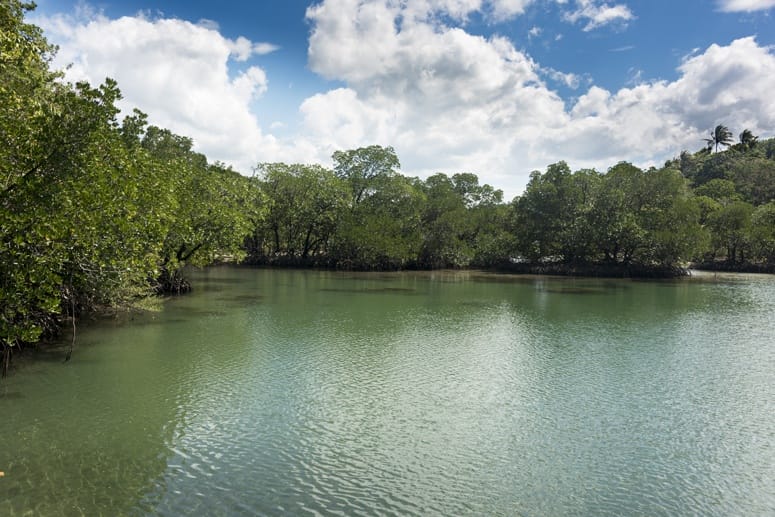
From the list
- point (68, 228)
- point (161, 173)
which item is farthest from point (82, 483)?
point (161, 173)

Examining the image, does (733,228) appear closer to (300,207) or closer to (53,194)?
(300,207)

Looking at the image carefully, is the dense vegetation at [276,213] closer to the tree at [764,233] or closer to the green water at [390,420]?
the tree at [764,233]

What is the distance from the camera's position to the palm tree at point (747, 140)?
324 feet

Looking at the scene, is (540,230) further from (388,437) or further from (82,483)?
(82,483)

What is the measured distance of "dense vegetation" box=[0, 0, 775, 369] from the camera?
11641mm

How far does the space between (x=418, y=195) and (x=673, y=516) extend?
57.2 meters

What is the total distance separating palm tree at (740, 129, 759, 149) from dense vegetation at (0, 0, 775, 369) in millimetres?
6578

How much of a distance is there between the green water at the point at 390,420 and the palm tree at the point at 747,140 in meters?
95.1

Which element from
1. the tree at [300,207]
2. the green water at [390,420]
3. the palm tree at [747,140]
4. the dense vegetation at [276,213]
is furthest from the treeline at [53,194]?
the palm tree at [747,140]

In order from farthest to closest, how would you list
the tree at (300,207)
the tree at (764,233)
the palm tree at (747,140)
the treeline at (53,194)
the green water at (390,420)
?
the palm tree at (747,140), the tree at (300,207), the tree at (764,233), the treeline at (53,194), the green water at (390,420)

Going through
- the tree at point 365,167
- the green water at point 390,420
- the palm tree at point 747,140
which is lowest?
the green water at point 390,420

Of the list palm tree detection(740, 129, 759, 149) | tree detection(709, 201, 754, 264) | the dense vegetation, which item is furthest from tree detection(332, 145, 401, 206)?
palm tree detection(740, 129, 759, 149)

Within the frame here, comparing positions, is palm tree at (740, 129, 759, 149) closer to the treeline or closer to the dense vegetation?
the dense vegetation

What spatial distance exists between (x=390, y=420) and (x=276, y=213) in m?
55.0
